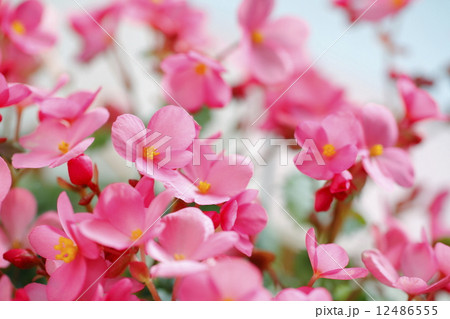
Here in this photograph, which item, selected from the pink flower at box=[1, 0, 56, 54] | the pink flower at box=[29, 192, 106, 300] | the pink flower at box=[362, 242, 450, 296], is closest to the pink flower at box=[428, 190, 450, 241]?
the pink flower at box=[362, 242, 450, 296]

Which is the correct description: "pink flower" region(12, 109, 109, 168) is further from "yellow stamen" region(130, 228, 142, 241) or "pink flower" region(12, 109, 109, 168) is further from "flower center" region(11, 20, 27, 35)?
"flower center" region(11, 20, 27, 35)

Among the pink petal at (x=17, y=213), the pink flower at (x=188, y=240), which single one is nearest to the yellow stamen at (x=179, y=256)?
the pink flower at (x=188, y=240)

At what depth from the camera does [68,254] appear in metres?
0.36

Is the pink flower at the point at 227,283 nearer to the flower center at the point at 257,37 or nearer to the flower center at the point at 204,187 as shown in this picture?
the flower center at the point at 204,187

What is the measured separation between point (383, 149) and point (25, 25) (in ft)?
1.45

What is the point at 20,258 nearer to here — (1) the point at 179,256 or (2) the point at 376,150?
(1) the point at 179,256

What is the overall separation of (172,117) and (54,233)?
0.41ft

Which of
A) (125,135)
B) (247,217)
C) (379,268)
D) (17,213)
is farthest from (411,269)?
(17,213)

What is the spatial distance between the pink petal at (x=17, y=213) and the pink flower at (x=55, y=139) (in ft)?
0.22

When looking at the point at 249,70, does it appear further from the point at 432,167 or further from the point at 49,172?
the point at 432,167

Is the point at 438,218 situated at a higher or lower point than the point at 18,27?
lower

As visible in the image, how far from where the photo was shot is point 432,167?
1.02m
